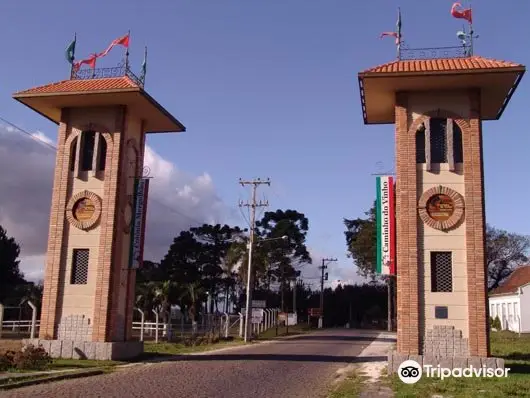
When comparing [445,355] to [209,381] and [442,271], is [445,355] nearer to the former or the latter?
[442,271]

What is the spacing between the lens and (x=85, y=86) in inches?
860

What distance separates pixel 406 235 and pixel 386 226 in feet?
4.09

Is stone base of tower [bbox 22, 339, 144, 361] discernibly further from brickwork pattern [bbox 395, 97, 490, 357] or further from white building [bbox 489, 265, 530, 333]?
white building [bbox 489, 265, 530, 333]

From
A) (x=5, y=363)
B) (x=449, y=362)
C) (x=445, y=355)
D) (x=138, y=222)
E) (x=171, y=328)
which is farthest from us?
(x=171, y=328)

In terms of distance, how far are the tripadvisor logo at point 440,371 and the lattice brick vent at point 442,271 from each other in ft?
7.40

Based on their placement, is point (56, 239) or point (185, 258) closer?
point (56, 239)

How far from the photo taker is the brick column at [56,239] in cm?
2094

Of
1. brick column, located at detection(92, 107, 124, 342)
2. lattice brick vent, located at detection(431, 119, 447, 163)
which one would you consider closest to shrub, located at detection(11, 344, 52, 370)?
brick column, located at detection(92, 107, 124, 342)

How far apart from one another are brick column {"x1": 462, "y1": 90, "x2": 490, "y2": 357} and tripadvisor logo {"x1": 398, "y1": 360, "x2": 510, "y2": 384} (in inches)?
21.6

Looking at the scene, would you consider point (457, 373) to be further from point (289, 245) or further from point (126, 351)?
point (289, 245)

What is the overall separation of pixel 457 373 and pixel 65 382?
1022cm

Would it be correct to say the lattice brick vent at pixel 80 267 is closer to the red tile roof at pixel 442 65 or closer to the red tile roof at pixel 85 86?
the red tile roof at pixel 85 86

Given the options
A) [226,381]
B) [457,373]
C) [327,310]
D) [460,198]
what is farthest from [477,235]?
[327,310]

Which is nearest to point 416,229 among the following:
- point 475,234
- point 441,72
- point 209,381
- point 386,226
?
point 386,226
